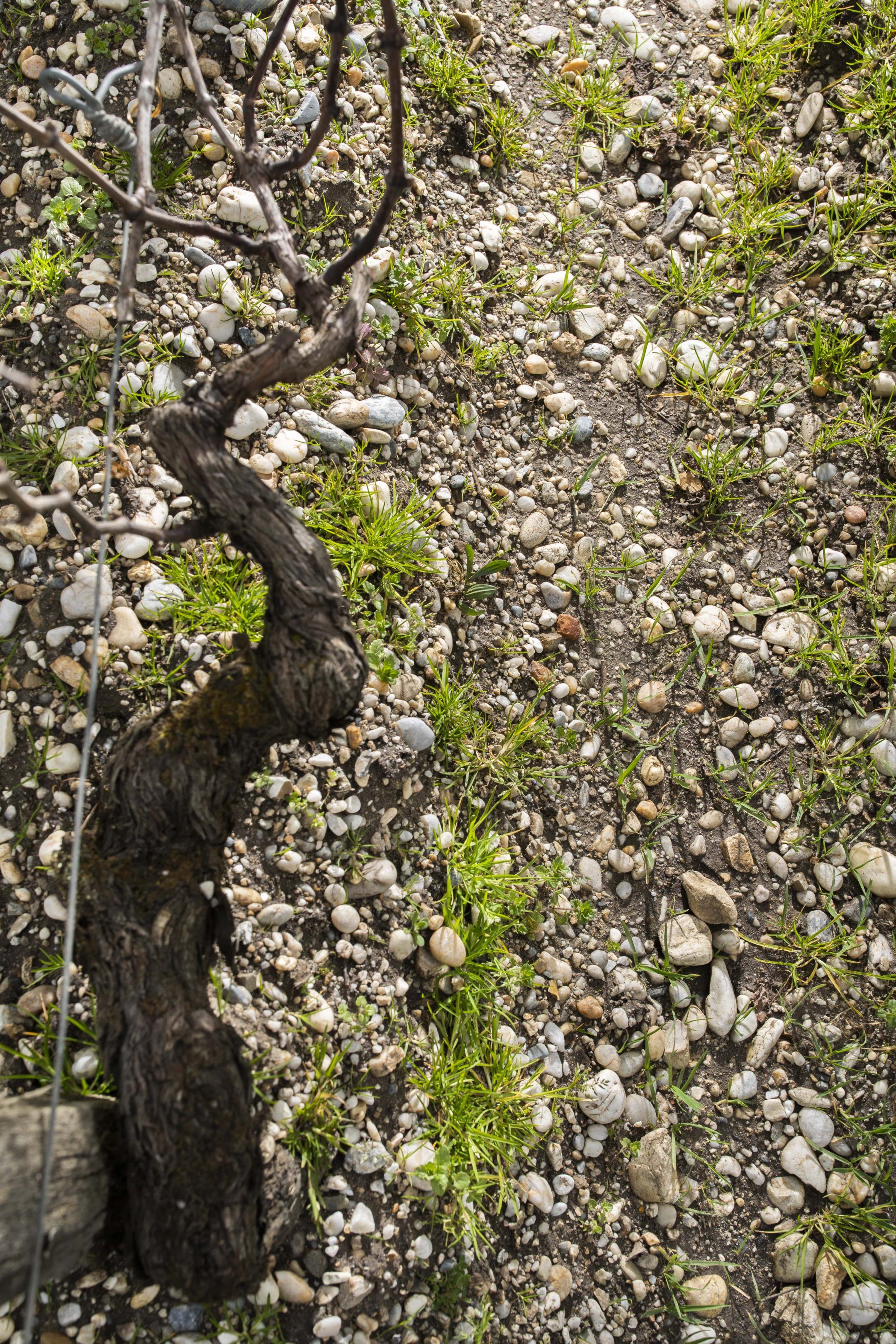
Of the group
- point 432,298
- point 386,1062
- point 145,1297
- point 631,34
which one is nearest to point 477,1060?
point 386,1062

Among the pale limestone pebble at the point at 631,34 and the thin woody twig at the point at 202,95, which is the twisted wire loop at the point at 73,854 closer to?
the thin woody twig at the point at 202,95

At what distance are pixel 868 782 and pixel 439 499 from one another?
72.9 inches

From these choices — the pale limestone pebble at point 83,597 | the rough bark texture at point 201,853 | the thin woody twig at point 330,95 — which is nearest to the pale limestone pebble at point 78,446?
the pale limestone pebble at point 83,597

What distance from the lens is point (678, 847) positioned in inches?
126

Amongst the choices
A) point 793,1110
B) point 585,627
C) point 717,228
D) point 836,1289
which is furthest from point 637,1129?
point 717,228

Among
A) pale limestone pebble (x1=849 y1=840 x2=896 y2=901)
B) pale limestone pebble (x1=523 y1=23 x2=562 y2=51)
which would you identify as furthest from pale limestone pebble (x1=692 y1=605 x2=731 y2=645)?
pale limestone pebble (x1=523 y1=23 x2=562 y2=51)

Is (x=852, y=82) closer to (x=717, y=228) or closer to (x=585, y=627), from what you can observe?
(x=717, y=228)

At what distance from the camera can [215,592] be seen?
2816mm

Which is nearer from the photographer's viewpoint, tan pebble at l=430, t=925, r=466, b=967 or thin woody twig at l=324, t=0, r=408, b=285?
thin woody twig at l=324, t=0, r=408, b=285

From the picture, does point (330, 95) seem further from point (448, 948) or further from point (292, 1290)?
point (292, 1290)

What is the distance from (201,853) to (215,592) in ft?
3.06

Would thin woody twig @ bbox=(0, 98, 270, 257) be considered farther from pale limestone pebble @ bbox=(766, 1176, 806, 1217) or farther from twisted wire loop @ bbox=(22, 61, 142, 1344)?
pale limestone pebble @ bbox=(766, 1176, 806, 1217)

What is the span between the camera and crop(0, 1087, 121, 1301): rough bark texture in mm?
1726

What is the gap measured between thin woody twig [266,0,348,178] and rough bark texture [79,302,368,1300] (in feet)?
1.30
